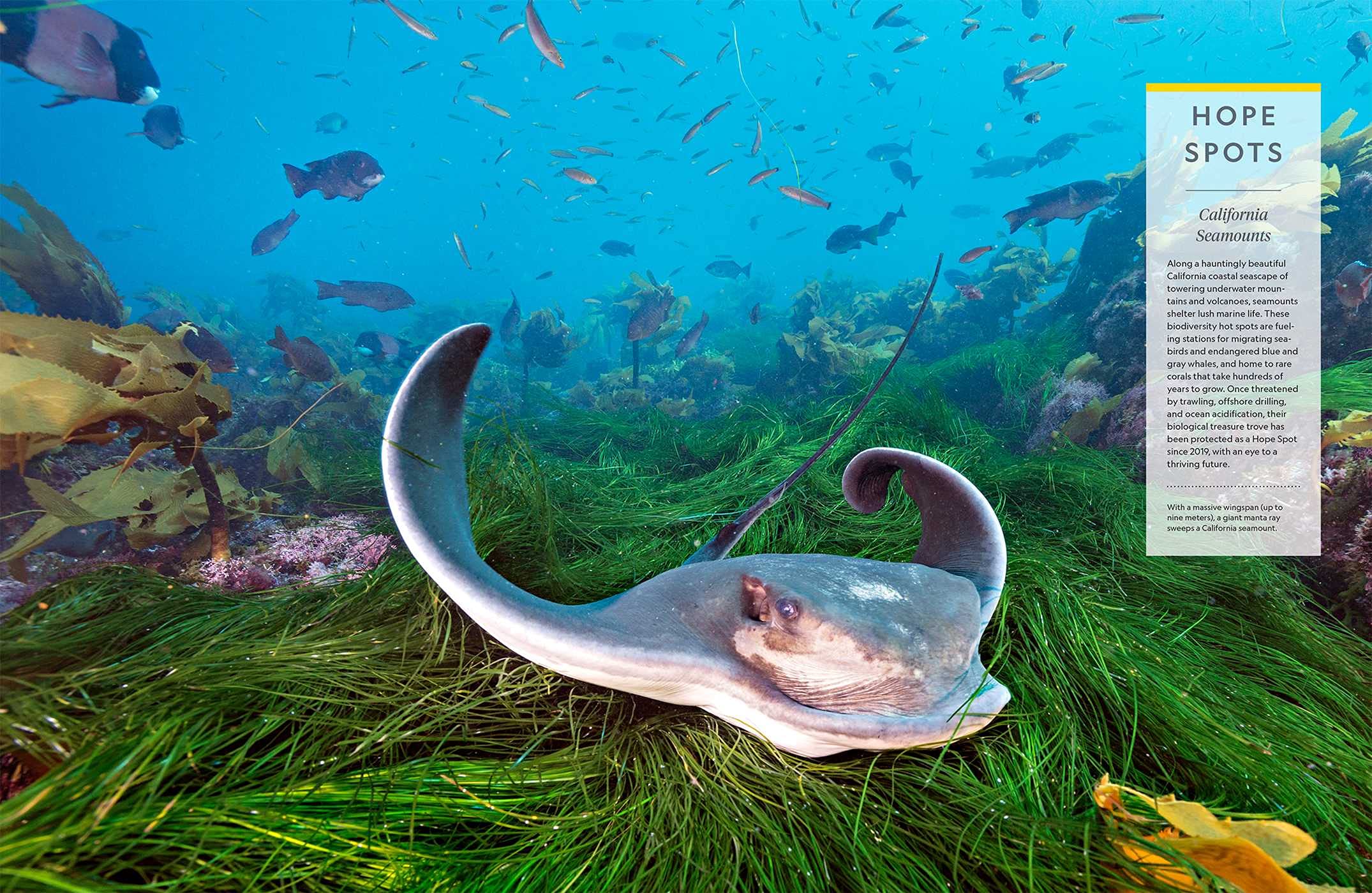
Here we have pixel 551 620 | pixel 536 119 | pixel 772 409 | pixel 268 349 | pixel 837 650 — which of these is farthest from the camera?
pixel 536 119

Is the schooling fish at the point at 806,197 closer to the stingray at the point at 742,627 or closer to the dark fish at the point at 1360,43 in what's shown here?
the dark fish at the point at 1360,43

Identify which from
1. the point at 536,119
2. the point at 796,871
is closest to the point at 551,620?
the point at 796,871

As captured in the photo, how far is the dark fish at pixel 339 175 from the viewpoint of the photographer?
903 cm

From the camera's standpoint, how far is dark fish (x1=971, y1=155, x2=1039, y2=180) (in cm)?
2216

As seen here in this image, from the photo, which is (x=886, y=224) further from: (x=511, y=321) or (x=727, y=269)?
(x=511, y=321)

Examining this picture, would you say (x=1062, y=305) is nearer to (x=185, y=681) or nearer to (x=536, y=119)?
(x=185, y=681)

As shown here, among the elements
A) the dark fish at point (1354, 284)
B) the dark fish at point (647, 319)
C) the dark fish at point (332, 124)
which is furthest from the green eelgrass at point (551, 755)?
the dark fish at point (332, 124)

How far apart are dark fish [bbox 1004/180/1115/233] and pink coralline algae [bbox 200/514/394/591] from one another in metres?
10.4

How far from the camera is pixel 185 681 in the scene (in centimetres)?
148

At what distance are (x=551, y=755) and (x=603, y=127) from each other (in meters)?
103

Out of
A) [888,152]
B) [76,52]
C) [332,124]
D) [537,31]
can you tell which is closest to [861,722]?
[76,52]

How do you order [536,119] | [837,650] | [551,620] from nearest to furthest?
[551,620], [837,650], [536,119]

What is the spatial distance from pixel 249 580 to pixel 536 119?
96265mm

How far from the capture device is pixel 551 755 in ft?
5.30
